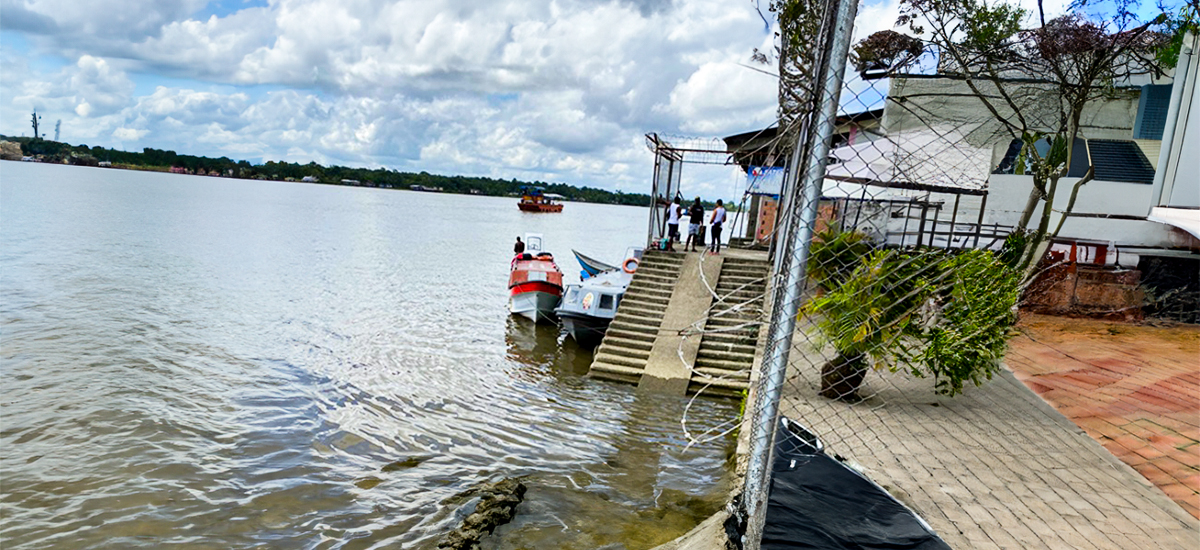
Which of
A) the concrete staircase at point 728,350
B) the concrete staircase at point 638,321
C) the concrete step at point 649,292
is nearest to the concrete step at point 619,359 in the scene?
the concrete staircase at point 638,321

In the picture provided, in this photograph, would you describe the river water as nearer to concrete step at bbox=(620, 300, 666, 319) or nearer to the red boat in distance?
concrete step at bbox=(620, 300, 666, 319)

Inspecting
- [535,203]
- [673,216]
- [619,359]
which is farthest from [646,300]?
[535,203]

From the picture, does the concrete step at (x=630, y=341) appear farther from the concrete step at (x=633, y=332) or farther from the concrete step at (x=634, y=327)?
the concrete step at (x=634, y=327)

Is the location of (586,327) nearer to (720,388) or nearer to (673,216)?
(673,216)

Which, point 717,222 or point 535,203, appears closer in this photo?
point 717,222

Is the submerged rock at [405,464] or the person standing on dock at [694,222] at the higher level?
the person standing on dock at [694,222]

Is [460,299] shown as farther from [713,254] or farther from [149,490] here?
[149,490]

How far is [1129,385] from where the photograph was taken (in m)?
8.69

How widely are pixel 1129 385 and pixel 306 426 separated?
11.1 metres

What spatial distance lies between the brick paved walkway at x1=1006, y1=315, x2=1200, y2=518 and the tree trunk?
7.67ft

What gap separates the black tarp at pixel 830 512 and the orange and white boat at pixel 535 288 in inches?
588

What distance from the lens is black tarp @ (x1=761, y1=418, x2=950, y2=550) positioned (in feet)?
12.4

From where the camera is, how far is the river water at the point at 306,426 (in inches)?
269

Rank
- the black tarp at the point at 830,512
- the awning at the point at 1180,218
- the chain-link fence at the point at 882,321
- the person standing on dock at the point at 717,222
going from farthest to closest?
the person standing on dock at the point at 717,222 → the awning at the point at 1180,218 → the chain-link fence at the point at 882,321 → the black tarp at the point at 830,512
